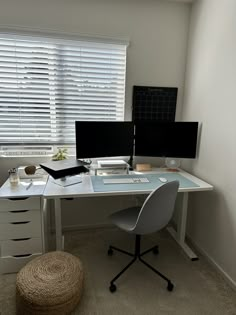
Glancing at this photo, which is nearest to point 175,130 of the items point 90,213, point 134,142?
point 134,142

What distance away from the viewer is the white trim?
6.70 feet

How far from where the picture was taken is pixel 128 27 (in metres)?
2.27

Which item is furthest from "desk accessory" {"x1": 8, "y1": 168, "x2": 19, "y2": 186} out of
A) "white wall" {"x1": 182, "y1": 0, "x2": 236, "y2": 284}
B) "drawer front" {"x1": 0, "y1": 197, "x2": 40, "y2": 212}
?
"white wall" {"x1": 182, "y1": 0, "x2": 236, "y2": 284}

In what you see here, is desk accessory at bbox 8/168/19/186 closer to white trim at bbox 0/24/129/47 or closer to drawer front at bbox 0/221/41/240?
drawer front at bbox 0/221/41/240

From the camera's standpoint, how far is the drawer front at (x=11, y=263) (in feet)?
5.90

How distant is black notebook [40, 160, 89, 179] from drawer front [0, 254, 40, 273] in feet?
2.34

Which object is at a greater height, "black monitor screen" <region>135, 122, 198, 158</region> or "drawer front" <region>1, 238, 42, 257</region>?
"black monitor screen" <region>135, 122, 198, 158</region>

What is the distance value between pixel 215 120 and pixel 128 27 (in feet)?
4.32

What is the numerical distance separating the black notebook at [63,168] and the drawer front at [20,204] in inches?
9.5

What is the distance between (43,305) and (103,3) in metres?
2.60

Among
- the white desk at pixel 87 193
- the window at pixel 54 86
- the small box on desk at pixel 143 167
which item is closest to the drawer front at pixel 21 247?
the white desk at pixel 87 193

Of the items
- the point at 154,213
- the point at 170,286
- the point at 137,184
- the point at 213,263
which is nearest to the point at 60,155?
the point at 137,184

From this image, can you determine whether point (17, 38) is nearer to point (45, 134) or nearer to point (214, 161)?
point (45, 134)

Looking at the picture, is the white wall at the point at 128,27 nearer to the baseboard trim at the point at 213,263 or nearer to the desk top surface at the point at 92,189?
the desk top surface at the point at 92,189
